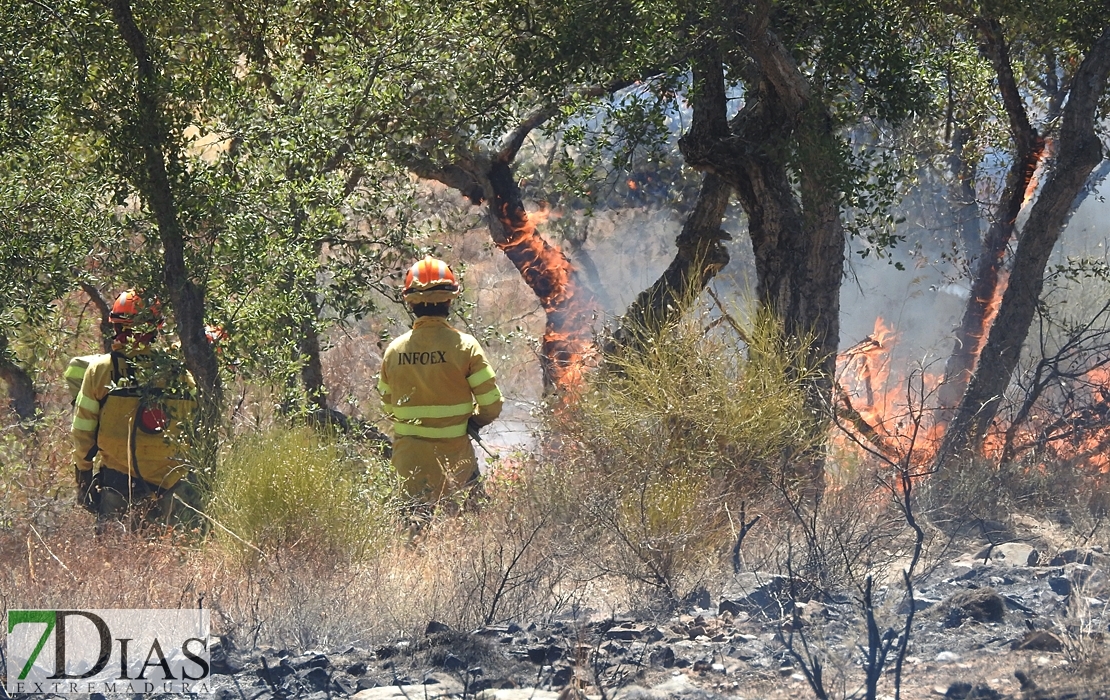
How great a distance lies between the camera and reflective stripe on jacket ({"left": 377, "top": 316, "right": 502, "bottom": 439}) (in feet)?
22.3

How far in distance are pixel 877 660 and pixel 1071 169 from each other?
467cm

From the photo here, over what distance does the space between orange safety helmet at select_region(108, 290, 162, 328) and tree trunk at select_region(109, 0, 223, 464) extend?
0.13 metres

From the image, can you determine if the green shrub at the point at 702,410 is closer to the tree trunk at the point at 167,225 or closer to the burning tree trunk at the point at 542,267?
the tree trunk at the point at 167,225

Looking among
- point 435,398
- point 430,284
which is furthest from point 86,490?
point 430,284

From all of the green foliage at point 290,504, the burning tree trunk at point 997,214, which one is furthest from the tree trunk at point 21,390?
the burning tree trunk at point 997,214

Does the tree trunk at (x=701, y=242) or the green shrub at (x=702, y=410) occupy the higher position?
the tree trunk at (x=701, y=242)

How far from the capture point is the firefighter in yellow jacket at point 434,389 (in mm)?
6816

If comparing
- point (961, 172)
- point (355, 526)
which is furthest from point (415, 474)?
point (961, 172)

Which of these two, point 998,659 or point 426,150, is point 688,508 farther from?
point 426,150

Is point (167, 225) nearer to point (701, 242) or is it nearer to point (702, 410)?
point (702, 410)

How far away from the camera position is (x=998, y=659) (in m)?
4.05

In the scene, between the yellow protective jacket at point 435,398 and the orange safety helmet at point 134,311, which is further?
the yellow protective jacket at point 435,398

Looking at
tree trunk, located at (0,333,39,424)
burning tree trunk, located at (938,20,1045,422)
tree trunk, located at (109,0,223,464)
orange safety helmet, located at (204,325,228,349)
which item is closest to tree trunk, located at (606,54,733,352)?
burning tree trunk, located at (938,20,1045,422)

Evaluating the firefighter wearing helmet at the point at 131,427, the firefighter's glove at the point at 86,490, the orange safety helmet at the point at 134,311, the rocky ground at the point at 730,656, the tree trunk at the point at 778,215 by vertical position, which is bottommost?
the rocky ground at the point at 730,656
